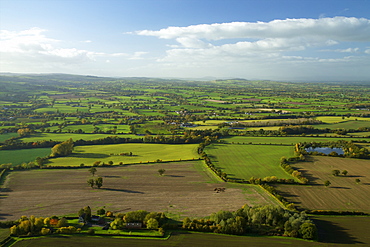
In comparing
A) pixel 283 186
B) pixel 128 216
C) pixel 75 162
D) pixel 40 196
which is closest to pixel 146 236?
pixel 128 216

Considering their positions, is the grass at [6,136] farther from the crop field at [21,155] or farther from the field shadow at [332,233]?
the field shadow at [332,233]

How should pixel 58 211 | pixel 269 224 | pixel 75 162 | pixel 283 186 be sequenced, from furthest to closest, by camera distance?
pixel 75 162 → pixel 283 186 → pixel 58 211 → pixel 269 224

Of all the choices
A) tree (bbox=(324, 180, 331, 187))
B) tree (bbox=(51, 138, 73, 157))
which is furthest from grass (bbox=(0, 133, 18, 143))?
tree (bbox=(324, 180, 331, 187))

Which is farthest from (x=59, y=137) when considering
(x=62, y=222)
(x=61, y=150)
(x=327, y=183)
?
(x=327, y=183)

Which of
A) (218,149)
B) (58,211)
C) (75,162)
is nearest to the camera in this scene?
(58,211)

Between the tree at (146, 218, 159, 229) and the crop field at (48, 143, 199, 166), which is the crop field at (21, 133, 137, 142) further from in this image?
the tree at (146, 218, 159, 229)

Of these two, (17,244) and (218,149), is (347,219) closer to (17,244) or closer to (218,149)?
(218,149)

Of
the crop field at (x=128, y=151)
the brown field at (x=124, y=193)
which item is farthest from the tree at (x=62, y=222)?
the crop field at (x=128, y=151)
